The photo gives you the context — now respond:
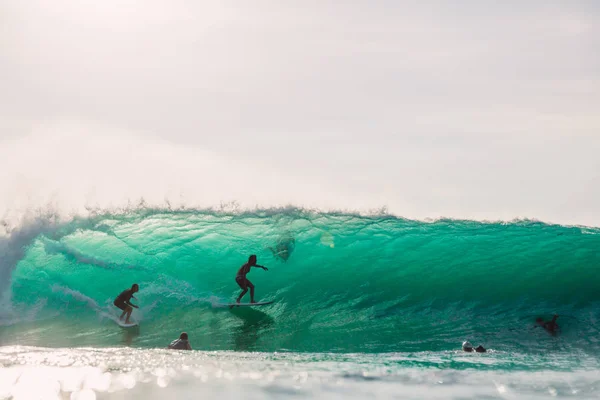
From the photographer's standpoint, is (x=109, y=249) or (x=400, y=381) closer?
(x=400, y=381)

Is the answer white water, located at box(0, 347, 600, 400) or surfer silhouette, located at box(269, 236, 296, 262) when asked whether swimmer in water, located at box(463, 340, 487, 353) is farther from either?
surfer silhouette, located at box(269, 236, 296, 262)

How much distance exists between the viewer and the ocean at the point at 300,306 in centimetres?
538

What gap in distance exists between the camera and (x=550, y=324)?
9.66 m

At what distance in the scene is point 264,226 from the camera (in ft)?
50.3

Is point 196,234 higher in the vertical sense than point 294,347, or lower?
higher

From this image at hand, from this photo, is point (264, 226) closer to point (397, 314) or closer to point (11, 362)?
point (397, 314)

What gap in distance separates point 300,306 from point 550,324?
4.62 m

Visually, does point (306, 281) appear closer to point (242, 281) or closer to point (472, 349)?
point (242, 281)

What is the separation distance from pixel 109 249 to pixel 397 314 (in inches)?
300

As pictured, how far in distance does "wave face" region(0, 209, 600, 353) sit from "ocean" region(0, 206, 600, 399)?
5cm

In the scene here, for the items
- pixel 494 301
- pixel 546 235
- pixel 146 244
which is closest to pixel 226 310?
pixel 146 244

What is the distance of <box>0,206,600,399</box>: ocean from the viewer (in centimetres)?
538

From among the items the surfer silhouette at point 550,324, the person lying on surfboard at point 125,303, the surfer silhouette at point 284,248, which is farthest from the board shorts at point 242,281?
the surfer silhouette at point 550,324

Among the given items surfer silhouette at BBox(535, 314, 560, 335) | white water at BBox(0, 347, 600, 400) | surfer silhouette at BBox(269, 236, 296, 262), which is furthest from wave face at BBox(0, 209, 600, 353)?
white water at BBox(0, 347, 600, 400)
